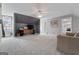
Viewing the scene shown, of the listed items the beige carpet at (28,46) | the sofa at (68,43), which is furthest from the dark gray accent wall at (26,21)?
the sofa at (68,43)

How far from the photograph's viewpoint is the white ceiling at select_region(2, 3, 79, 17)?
3.62 metres

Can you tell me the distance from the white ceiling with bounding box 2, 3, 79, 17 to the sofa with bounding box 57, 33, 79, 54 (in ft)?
2.06

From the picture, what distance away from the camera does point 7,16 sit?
→ 3691mm

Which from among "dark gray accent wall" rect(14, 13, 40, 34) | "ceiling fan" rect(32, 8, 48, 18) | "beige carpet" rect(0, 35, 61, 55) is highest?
"ceiling fan" rect(32, 8, 48, 18)

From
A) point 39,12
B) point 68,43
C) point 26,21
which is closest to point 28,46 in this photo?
point 26,21

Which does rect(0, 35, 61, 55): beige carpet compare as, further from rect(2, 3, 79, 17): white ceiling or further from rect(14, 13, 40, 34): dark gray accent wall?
rect(2, 3, 79, 17): white ceiling

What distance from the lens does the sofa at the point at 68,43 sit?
3.64 metres

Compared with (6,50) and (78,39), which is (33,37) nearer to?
(6,50)

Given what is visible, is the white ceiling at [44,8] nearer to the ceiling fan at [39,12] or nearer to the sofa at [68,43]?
the ceiling fan at [39,12]

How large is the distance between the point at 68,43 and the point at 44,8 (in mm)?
1160

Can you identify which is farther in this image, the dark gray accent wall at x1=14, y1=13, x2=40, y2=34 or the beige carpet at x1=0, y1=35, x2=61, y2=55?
the dark gray accent wall at x1=14, y1=13, x2=40, y2=34

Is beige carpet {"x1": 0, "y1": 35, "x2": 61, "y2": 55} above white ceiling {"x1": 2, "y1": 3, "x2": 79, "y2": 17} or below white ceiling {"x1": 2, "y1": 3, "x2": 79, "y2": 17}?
below

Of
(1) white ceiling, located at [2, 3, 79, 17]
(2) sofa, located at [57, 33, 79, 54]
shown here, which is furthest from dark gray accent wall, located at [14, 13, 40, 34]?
(2) sofa, located at [57, 33, 79, 54]

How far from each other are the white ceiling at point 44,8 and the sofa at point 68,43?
627 mm
